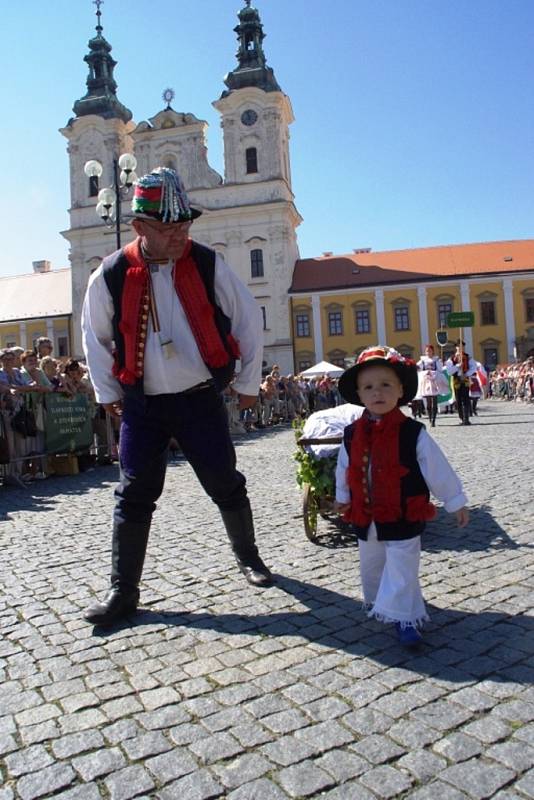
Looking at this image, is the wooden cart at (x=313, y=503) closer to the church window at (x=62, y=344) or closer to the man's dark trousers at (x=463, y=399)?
the man's dark trousers at (x=463, y=399)

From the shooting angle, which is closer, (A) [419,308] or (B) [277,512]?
(B) [277,512]

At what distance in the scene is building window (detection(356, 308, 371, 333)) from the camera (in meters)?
53.8

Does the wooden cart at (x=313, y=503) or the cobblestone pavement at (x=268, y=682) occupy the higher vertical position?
the wooden cart at (x=313, y=503)

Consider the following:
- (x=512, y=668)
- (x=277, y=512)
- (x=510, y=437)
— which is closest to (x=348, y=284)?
(x=510, y=437)

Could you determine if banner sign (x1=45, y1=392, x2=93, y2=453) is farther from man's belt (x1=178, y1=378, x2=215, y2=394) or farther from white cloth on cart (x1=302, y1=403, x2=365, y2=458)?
man's belt (x1=178, y1=378, x2=215, y2=394)

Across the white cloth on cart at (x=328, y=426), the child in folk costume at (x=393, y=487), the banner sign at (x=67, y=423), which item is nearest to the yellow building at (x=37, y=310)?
the banner sign at (x=67, y=423)

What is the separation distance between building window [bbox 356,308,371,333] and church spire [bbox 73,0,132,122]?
23.1m

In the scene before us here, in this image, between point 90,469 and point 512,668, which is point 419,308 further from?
point 512,668

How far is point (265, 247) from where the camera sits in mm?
52312

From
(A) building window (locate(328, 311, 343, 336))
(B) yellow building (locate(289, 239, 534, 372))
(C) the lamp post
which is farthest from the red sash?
(A) building window (locate(328, 311, 343, 336))

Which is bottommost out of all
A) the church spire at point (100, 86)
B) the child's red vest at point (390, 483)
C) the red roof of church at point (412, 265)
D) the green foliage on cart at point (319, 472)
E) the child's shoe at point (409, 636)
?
the child's shoe at point (409, 636)

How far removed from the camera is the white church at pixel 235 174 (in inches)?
2044

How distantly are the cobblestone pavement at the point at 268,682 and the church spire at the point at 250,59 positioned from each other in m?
52.8

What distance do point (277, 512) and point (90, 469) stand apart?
5.41 metres
